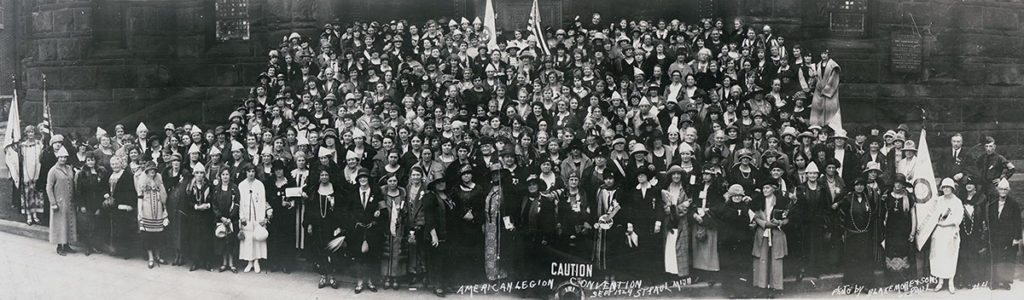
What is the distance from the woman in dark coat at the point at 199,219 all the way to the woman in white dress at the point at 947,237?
323 inches

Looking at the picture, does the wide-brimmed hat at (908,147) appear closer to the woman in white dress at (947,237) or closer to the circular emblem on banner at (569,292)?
the woman in white dress at (947,237)

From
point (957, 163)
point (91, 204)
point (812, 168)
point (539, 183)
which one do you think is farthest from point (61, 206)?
point (957, 163)

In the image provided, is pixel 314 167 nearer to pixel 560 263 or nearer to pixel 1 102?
pixel 560 263

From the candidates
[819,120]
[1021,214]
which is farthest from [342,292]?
[1021,214]

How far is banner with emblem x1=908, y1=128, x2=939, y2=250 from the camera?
28.3 ft

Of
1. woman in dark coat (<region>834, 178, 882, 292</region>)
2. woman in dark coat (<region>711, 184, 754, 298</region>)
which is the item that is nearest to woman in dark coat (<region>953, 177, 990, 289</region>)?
woman in dark coat (<region>834, 178, 882, 292</region>)

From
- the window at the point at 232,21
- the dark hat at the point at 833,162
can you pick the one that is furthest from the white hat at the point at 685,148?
the window at the point at 232,21

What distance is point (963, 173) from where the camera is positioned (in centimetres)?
888

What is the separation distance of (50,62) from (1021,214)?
14.0 metres

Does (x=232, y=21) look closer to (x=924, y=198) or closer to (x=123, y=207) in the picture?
(x=123, y=207)

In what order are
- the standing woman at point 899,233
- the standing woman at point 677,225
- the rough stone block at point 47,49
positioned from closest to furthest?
the standing woman at point 677,225
the standing woman at point 899,233
the rough stone block at point 47,49

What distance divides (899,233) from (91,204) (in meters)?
9.38

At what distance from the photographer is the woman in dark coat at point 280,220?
8.70 m

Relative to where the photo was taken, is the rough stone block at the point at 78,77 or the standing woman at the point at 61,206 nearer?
the standing woman at the point at 61,206
